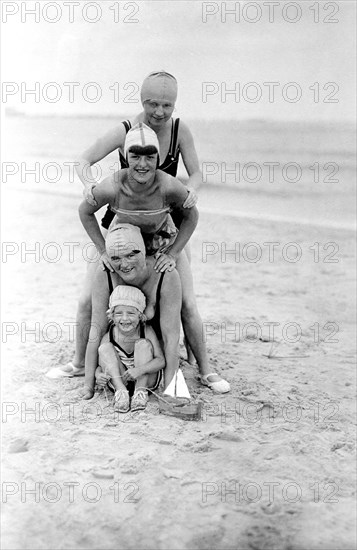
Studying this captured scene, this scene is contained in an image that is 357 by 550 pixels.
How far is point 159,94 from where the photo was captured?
4.60 metres

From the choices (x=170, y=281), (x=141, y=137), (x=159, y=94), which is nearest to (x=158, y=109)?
(x=159, y=94)

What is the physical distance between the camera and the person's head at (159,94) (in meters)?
4.57

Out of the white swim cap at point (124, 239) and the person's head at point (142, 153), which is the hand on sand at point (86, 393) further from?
the person's head at point (142, 153)

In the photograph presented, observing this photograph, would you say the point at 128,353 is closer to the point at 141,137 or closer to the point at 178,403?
the point at 178,403

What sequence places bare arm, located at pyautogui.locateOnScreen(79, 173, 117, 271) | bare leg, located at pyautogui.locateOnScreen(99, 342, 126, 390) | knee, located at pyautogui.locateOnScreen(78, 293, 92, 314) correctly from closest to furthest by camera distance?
bare arm, located at pyautogui.locateOnScreen(79, 173, 117, 271) → bare leg, located at pyautogui.locateOnScreen(99, 342, 126, 390) → knee, located at pyautogui.locateOnScreen(78, 293, 92, 314)

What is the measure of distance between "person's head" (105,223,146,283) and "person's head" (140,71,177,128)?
772 mm

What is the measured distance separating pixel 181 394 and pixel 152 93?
6.50 feet

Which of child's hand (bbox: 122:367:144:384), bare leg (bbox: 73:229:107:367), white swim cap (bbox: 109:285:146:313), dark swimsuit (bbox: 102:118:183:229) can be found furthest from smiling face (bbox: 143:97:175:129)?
child's hand (bbox: 122:367:144:384)

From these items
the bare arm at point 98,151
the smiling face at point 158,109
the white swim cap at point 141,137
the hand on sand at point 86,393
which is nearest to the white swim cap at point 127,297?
the hand on sand at point 86,393

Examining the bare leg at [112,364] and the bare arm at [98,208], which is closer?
the bare arm at [98,208]

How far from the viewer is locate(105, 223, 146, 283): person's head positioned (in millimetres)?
4547

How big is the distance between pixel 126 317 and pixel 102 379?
510mm

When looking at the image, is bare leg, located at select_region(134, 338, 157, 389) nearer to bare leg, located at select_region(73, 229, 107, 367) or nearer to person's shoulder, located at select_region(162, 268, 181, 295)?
person's shoulder, located at select_region(162, 268, 181, 295)

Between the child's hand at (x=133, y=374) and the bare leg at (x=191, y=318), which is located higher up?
the bare leg at (x=191, y=318)
